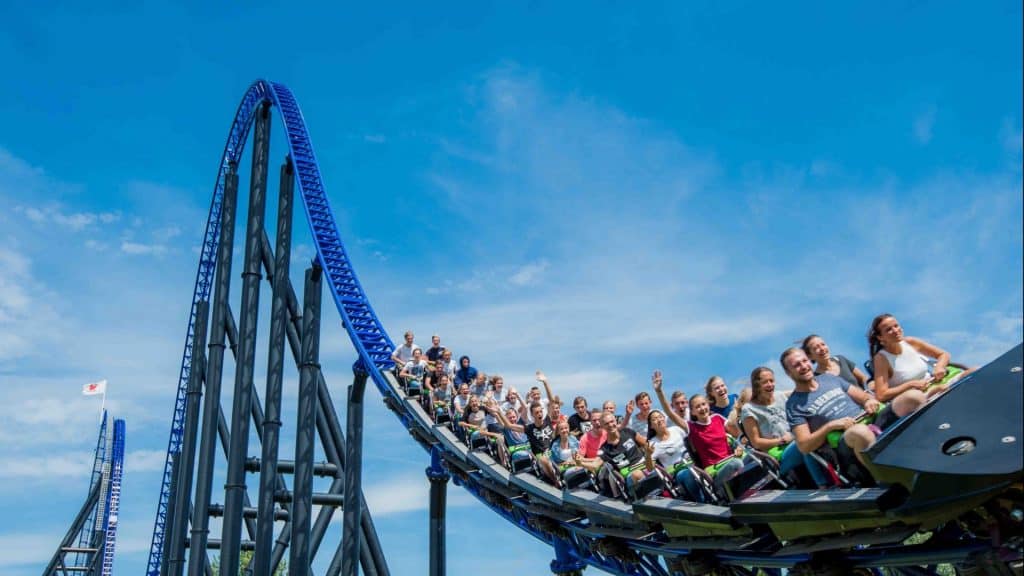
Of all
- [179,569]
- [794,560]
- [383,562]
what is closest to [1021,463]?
[794,560]

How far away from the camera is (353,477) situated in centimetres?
998

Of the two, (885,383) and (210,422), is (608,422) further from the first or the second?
(210,422)

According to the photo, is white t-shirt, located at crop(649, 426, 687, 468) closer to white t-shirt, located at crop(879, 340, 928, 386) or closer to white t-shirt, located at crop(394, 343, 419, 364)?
white t-shirt, located at crop(879, 340, 928, 386)

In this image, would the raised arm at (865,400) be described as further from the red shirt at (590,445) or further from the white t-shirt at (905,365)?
the red shirt at (590,445)

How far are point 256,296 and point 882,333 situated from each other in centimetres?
835

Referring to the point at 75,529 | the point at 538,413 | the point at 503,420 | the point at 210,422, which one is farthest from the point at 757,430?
the point at 75,529

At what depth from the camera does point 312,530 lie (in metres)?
9.56

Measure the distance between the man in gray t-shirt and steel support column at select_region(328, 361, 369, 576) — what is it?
284 inches

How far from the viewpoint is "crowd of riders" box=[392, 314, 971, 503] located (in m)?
3.09

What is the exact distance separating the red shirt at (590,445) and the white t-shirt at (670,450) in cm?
96

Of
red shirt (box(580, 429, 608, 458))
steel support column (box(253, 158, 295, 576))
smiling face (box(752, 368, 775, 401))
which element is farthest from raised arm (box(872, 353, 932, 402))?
steel support column (box(253, 158, 295, 576))

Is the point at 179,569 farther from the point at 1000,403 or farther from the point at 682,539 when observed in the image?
the point at 1000,403

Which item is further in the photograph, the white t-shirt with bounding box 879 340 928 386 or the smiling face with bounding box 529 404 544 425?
the smiling face with bounding box 529 404 544 425

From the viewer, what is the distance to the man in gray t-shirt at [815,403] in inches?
123
